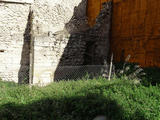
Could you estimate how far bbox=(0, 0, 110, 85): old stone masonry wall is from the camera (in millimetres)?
9516

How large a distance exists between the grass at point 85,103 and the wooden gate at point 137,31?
11.0 feet

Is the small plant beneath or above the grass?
above

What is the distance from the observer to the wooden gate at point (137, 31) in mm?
9172

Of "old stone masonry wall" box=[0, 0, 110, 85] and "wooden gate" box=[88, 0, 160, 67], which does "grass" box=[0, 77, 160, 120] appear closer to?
"old stone masonry wall" box=[0, 0, 110, 85]

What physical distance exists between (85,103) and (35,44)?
15.5 feet

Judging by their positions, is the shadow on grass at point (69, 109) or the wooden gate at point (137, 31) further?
the wooden gate at point (137, 31)

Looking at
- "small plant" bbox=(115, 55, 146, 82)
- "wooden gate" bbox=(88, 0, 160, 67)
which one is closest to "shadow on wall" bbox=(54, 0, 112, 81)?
"wooden gate" bbox=(88, 0, 160, 67)

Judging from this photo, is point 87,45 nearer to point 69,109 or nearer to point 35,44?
point 35,44

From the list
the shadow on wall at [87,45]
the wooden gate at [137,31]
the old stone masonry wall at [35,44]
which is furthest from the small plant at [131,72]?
the old stone masonry wall at [35,44]

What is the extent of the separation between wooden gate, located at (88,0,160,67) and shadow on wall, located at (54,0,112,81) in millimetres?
432

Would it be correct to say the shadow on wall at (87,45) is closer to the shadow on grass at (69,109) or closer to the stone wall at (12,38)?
the stone wall at (12,38)

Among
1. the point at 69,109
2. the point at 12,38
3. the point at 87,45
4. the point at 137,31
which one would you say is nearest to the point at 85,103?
the point at 69,109

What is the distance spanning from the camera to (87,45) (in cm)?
1138

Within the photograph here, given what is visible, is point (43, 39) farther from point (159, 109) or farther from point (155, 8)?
point (159, 109)
